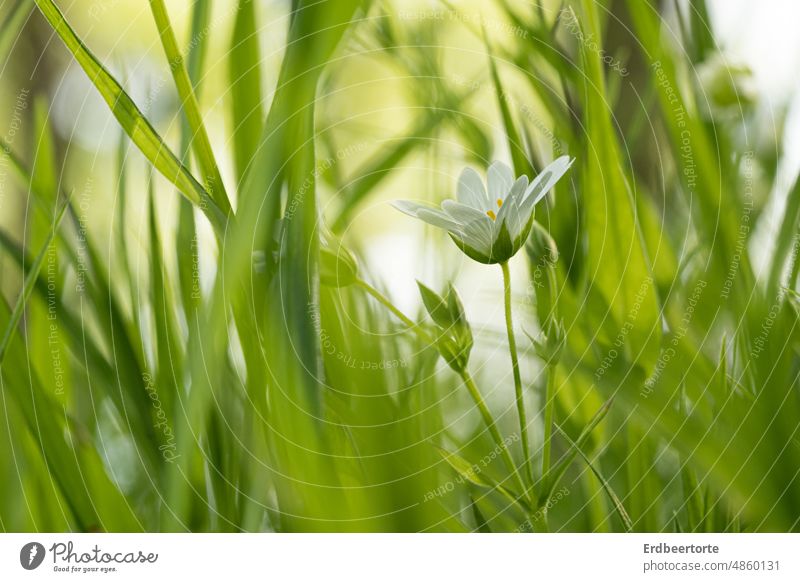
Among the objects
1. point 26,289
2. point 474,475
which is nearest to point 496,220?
point 474,475

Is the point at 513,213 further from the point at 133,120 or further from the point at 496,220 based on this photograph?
the point at 133,120

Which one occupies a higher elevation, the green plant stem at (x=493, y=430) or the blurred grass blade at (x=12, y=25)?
the blurred grass blade at (x=12, y=25)

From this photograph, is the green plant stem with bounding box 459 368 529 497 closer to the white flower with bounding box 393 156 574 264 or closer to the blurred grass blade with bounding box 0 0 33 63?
the white flower with bounding box 393 156 574 264

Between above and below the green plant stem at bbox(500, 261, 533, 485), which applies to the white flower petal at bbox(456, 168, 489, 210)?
above

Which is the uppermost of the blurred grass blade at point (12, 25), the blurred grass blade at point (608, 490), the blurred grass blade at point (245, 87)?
the blurred grass blade at point (12, 25)

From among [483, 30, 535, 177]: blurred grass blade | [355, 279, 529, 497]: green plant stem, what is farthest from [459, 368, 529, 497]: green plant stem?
[483, 30, 535, 177]: blurred grass blade

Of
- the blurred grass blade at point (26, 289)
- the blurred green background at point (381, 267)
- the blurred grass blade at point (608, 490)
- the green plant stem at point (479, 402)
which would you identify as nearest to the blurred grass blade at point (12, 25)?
the blurred green background at point (381, 267)

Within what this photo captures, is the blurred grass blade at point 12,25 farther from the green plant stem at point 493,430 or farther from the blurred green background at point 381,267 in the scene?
the green plant stem at point 493,430
